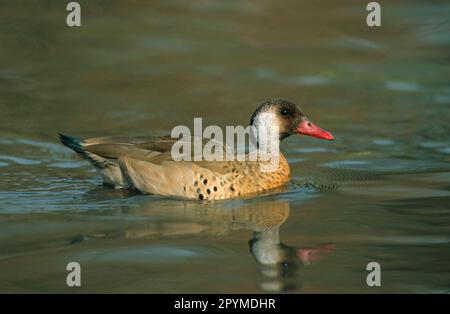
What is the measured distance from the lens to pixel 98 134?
536 inches

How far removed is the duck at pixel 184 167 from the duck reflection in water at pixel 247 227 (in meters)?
0.28

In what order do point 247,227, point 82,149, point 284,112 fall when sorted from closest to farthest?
1. point 247,227
2. point 82,149
3. point 284,112

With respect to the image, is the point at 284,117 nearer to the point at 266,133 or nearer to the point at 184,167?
the point at 266,133

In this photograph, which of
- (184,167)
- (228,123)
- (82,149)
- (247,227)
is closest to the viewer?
(247,227)

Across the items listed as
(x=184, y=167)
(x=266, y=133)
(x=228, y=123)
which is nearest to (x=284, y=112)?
(x=266, y=133)

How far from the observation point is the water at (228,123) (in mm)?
7684

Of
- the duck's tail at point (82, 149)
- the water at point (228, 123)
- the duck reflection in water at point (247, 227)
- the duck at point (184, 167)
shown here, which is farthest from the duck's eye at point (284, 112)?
the duck's tail at point (82, 149)

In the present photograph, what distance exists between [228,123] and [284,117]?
10.8 feet

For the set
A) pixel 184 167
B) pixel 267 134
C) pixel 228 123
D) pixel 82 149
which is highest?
pixel 228 123

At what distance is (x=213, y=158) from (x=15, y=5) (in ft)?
28.6

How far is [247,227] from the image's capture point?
894 centimetres

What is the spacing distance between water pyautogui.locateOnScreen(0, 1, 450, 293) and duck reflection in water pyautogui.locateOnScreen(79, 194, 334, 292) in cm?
2

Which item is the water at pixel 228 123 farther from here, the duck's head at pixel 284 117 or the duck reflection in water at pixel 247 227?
the duck's head at pixel 284 117
